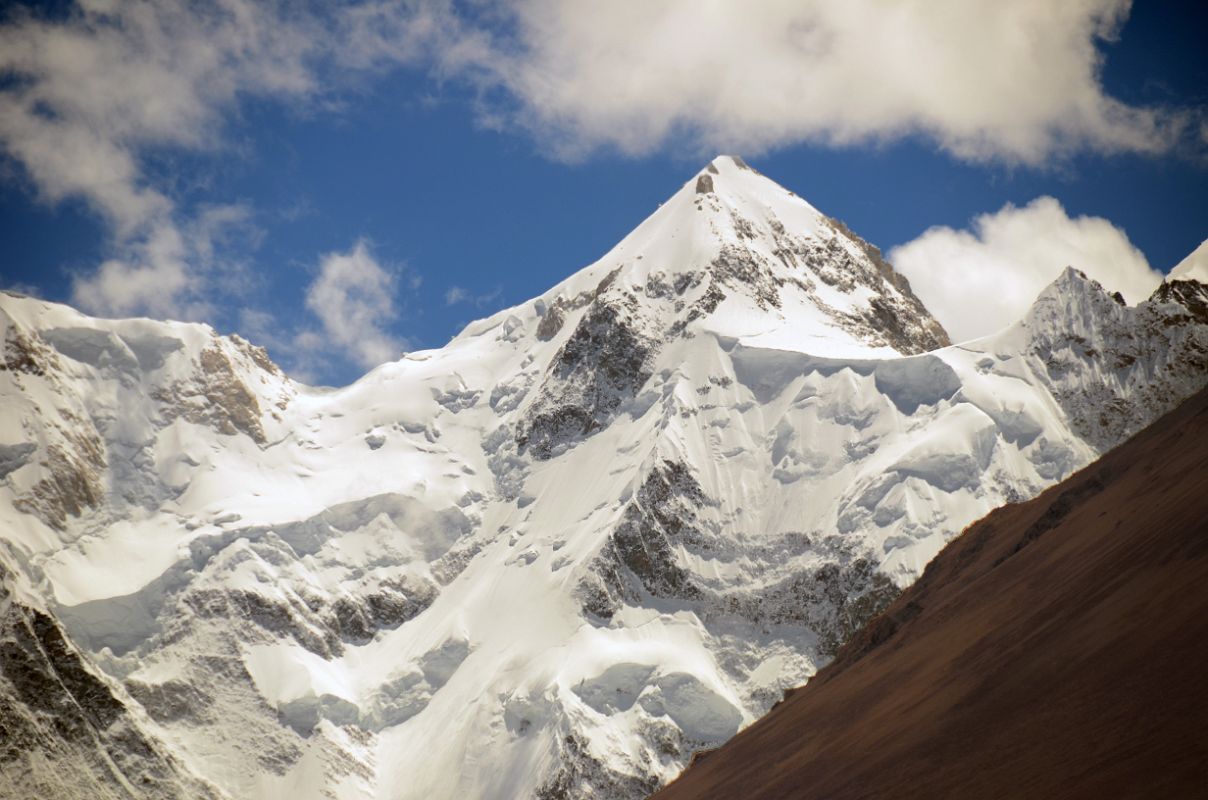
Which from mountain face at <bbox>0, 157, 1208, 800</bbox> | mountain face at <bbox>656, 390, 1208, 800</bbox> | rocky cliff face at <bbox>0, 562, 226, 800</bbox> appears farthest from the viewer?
mountain face at <bbox>0, 157, 1208, 800</bbox>

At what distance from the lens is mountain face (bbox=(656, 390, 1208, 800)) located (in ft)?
160

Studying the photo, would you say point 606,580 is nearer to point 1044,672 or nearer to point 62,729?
point 62,729

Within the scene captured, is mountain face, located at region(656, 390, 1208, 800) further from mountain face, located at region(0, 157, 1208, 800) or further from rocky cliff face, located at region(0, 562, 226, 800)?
rocky cliff face, located at region(0, 562, 226, 800)

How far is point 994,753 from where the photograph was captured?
54.7m

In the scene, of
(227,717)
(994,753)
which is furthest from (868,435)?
(994,753)

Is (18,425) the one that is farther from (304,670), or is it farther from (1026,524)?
(1026,524)

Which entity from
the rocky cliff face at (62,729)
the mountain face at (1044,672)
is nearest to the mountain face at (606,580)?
the rocky cliff face at (62,729)

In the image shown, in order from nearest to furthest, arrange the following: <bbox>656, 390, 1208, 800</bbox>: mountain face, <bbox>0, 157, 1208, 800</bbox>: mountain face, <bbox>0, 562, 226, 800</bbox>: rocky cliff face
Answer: <bbox>656, 390, 1208, 800</bbox>: mountain face
<bbox>0, 562, 226, 800</bbox>: rocky cliff face
<bbox>0, 157, 1208, 800</bbox>: mountain face

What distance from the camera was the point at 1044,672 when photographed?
57.4m

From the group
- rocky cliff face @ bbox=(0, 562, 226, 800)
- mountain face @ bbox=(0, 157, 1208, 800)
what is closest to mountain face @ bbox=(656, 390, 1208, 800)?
mountain face @ bbox=(0, 157, 1208, 800)

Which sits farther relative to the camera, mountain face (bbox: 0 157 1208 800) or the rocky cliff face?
mountain face (bbox: 0 157 1208 800)

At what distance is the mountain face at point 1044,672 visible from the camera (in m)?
48.9

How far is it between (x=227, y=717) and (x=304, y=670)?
470 inches

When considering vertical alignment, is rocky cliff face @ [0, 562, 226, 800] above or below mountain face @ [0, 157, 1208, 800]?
below
